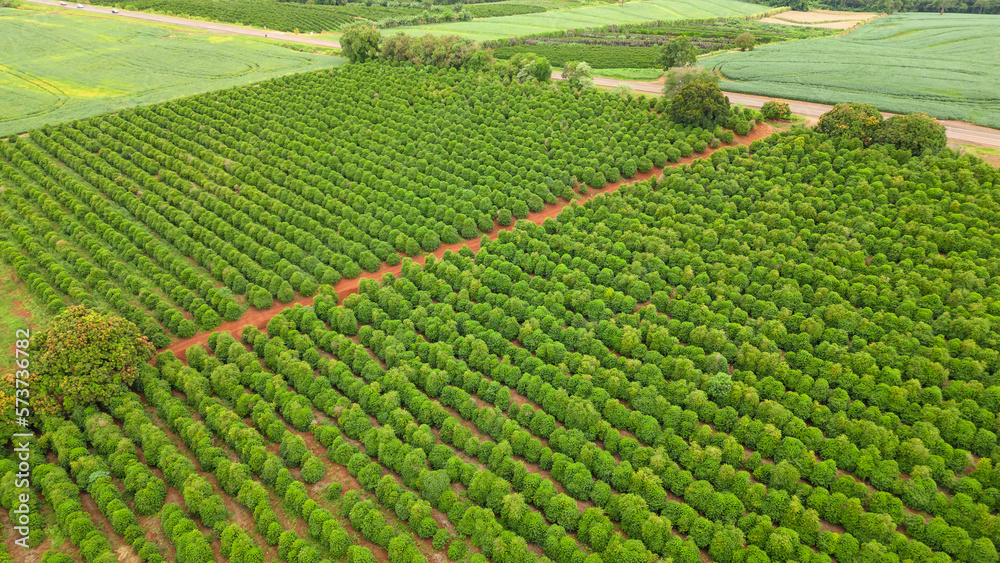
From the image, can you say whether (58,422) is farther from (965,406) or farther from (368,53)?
(368,53)

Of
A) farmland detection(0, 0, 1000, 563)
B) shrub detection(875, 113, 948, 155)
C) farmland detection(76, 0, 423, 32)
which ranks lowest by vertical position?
farmland detection(0, 0, 1000, 563)

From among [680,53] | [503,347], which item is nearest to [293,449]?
[503,347]

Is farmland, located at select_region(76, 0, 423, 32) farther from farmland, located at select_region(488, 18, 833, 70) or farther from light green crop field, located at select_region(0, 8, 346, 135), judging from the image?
farmland, located at select_region(488, 18, 833, 70)

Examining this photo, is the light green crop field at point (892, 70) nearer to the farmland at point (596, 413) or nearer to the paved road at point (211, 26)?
the farmland at point (596, 413)

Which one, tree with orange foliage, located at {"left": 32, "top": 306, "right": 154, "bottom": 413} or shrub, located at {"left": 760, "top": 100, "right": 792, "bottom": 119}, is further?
shrub, located at {"left": 760, "top": 100, "right": 792, "bottom": 119}

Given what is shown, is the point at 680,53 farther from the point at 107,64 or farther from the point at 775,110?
the point at 107,64

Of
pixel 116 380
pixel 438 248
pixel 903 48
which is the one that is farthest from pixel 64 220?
pixel 903 48

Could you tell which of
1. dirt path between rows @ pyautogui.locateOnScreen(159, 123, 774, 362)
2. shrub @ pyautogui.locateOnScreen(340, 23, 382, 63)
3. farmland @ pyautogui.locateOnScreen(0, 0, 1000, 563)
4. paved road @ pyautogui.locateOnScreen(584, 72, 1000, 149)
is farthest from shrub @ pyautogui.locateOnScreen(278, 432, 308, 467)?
shrub @ pyautogui.locateOnScreen(340, 23, 382, 63)

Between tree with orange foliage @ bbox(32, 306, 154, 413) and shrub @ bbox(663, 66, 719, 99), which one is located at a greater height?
shrub @ bbox(663, 66, 719, 99)
